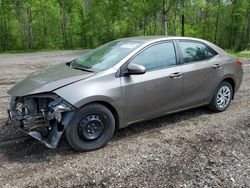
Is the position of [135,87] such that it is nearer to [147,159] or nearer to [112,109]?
→ [112,109]

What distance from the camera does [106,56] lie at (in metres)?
4.27

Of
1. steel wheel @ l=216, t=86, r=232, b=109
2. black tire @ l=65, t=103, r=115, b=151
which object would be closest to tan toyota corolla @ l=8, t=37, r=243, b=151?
black tire @ l=65, t=103, r=115, b=151

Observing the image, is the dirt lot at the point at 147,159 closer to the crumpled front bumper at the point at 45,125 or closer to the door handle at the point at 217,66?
the crumpled front bumper at the point at 45,125

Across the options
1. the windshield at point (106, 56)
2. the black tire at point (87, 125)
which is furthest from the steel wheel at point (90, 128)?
the windshield at point (106, 56)

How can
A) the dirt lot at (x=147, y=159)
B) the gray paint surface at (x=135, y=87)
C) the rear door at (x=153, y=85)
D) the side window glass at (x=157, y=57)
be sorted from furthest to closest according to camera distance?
the side window glass at (x=157, y=57), the rear door at (x=153, y=85), the gray paint surface at (x=135, y=87), the dirt lot at (x=147, y=159)

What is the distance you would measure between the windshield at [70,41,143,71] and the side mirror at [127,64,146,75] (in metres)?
0.27

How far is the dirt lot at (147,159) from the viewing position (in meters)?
3.01

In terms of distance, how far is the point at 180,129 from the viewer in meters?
4.43

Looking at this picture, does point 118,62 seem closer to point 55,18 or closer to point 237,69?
point 237,69

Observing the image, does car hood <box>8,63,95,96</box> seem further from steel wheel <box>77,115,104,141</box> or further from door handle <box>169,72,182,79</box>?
door handle <box>169,72,182,79</box>

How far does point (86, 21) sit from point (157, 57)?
3060cm

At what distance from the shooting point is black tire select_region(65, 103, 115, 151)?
3469 millimetres

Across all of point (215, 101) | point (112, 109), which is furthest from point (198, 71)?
point (112, 109)

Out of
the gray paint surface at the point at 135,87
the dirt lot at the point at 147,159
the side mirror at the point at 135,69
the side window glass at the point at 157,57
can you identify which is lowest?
the dirt lot at the point at 147,159
